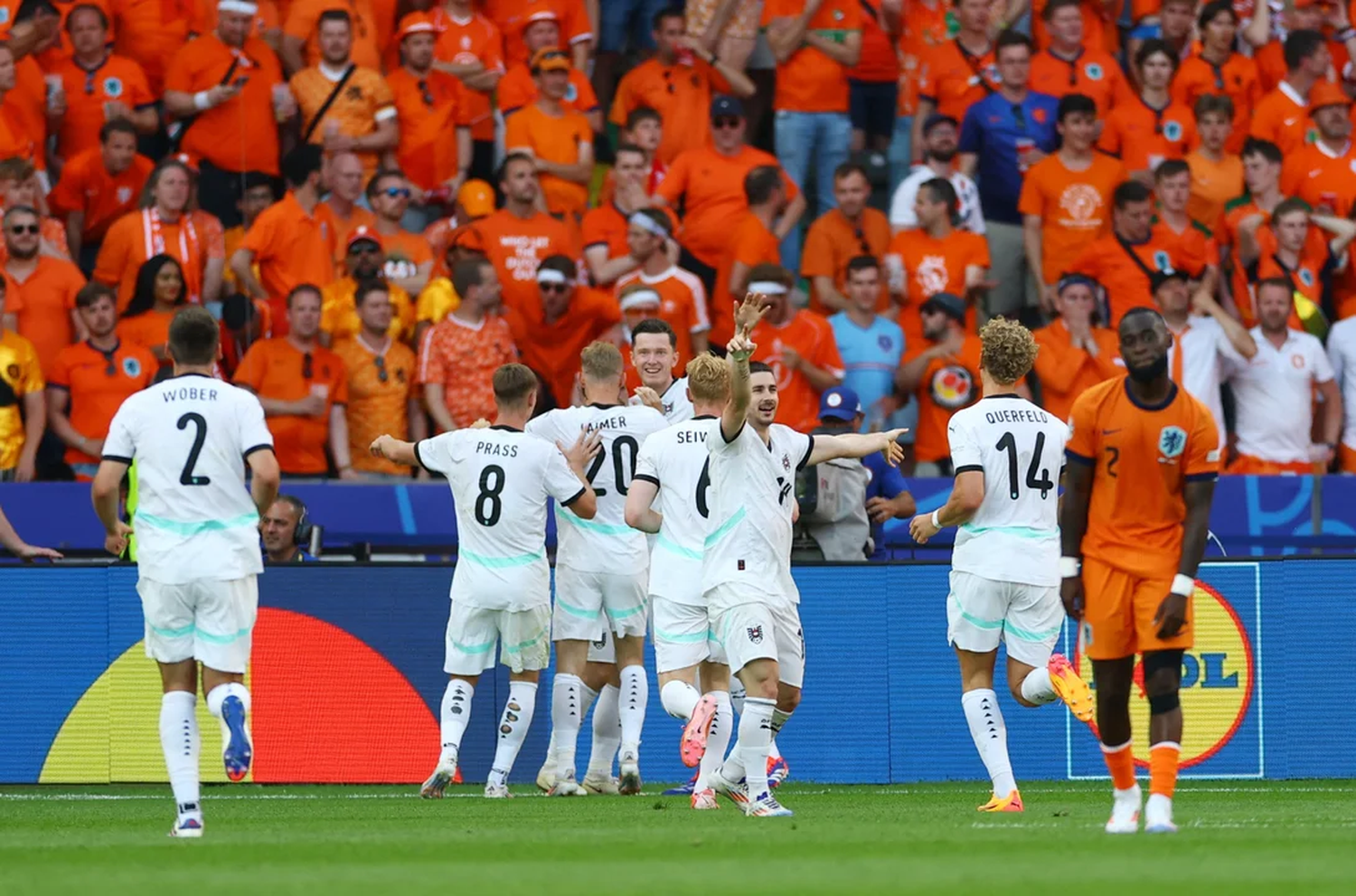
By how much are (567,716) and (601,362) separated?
2.16m

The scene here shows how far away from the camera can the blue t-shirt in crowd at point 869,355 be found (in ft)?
56.5

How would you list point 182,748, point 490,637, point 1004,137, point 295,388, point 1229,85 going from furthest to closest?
point 1229,85 → point 1004,137 → point 295,388 → point 490,637 → point 182,748

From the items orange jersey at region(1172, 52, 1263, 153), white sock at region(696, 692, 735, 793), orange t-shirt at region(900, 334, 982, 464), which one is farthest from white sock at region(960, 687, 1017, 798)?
orange jersey at region(1172, 52, 1263, 153)

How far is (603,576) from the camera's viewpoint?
42.2 ft

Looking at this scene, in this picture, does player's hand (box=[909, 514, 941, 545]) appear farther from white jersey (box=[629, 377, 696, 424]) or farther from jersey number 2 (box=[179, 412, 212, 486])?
jersey number 2 (box=[179, 412, 212, 486])

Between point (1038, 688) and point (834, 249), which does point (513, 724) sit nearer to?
point (1038, 688)

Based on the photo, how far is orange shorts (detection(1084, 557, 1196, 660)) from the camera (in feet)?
29.8

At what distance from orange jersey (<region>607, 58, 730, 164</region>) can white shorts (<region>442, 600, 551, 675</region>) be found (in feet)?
23.7

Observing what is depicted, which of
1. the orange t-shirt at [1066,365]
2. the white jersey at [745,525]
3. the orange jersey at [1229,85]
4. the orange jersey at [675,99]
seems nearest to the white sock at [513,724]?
the white jersey at [745,525]

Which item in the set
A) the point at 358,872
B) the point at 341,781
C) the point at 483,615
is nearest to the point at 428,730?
the point at 341,781

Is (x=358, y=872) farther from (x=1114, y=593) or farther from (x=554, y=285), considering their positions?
(x=554, y=285)

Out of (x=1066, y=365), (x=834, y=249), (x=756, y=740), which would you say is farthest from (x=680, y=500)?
(x=834, y=249)

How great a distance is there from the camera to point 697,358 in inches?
448

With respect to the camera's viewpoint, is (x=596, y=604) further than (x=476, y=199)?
No
